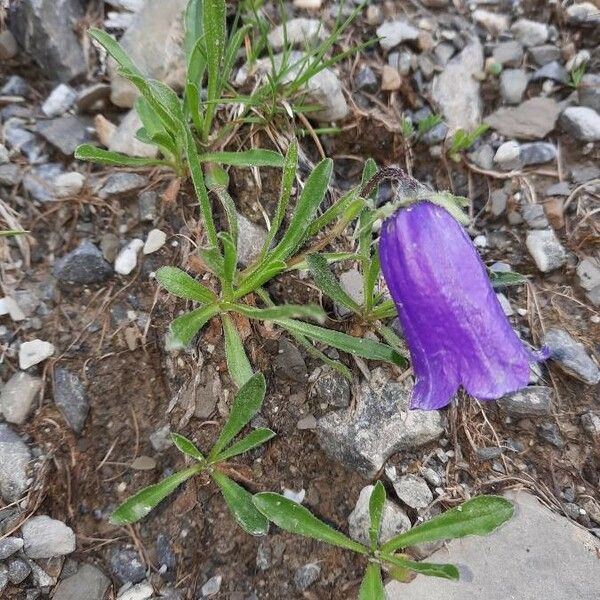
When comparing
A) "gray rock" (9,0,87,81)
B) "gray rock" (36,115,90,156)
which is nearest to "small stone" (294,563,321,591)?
"gray rock" (36,115,90,156)

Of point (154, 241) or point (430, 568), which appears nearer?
point (430, 568)

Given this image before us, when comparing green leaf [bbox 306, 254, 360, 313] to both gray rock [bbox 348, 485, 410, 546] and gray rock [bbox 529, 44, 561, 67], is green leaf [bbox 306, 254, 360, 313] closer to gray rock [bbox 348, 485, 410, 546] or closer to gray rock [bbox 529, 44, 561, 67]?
gray rock [bbox 348, 485, 410, 546]

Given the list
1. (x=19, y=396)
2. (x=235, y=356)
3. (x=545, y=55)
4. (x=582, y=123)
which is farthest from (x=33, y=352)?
(x=545, y=55)

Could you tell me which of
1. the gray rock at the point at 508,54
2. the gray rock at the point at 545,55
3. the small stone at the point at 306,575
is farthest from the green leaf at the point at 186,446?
the gray rock at the point at 545,55

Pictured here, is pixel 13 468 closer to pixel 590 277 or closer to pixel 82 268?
pixel 82 268

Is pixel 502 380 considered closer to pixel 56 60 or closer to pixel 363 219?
pixel 363 219
